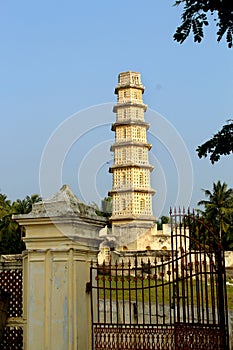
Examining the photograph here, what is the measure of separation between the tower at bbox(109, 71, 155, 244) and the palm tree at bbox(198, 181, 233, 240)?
430cm

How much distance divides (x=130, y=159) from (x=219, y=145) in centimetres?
3028

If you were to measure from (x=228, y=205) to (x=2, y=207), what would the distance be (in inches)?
626

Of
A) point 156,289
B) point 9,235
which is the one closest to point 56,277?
point 156,289

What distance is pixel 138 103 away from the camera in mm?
37125

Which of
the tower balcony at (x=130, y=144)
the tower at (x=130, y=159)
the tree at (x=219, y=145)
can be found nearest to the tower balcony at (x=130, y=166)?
the tower at (x=130, y=159)

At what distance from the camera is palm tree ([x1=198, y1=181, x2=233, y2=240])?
36594mm

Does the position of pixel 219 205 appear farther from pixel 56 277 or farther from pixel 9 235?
pixel 56 277

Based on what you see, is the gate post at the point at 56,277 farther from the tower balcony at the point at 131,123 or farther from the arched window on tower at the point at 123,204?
the tower balcony at the point at 131,123

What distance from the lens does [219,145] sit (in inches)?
240

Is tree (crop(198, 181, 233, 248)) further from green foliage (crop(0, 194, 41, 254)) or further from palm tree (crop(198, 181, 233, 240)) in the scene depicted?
green foliage (crop(0, 194, 41, 254))

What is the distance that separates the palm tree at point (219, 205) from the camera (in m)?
36.6

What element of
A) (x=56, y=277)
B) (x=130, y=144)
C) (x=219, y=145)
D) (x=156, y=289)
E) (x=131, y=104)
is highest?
(x=131, y=104)

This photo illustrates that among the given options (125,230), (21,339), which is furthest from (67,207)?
(125,230)

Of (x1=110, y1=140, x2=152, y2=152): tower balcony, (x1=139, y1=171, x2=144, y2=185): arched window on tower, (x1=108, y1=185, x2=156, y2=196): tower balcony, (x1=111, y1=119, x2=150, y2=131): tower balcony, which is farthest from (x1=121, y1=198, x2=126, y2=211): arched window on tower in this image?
(x1=111, y1=119, x2=150, y2=131): tower balcony
